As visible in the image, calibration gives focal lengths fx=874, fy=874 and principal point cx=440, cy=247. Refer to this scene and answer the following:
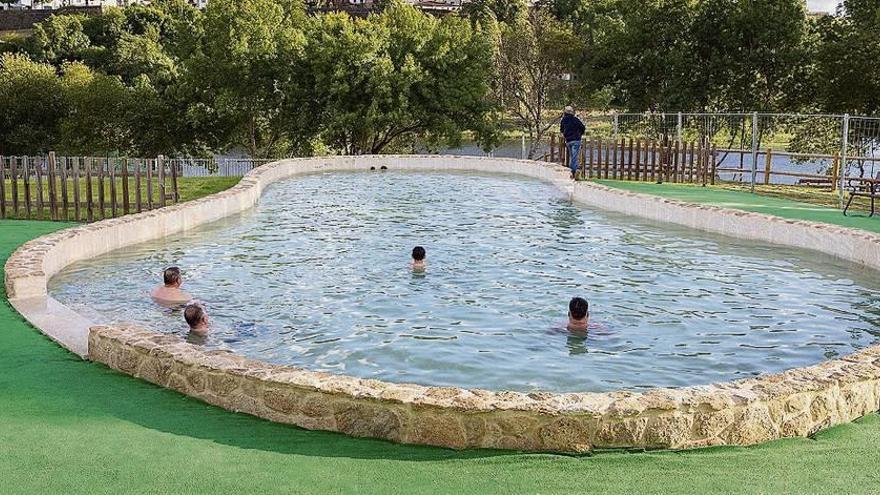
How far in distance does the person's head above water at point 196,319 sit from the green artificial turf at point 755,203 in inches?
475

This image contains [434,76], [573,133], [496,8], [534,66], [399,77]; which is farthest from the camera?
[496,8]

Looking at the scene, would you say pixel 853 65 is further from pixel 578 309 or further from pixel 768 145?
pixel 578 309

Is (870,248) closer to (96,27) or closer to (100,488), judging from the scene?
(100,488)

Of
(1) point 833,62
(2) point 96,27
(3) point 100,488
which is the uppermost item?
(2) point 96,27

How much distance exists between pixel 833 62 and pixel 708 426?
3097 centimetres

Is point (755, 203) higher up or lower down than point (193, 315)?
higher up

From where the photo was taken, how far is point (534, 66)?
44.7 metres

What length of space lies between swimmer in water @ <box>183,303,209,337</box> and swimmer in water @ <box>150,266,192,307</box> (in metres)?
1.32

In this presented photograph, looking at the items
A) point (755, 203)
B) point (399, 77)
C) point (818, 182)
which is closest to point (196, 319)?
point (755, 203)

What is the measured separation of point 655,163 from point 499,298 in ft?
47.6

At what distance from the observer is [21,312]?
31.9ft

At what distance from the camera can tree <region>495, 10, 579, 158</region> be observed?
43.9 meters

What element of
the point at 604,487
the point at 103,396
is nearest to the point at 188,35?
the point at 103,396

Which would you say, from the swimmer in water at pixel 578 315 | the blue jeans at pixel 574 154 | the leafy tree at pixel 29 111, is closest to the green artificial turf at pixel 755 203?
the blue jeans at pixel 574 154
